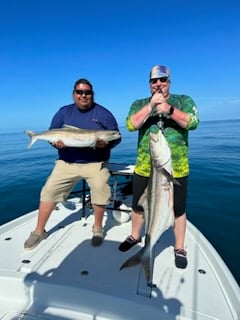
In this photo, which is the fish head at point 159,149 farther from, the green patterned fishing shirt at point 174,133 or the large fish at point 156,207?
the green patterned fishing shirt at point 174,133

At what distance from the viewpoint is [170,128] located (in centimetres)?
317

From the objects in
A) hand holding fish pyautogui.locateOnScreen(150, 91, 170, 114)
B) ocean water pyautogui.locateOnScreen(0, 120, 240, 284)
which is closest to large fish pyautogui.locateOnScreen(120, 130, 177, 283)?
hand holding fish pyautogui.locateOnScreen(150, 91, 170, 114)

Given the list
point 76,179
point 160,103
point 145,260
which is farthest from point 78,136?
point 145,260

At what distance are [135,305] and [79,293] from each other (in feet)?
1.83

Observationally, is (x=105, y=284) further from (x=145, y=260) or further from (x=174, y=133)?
(x=174, y=133)

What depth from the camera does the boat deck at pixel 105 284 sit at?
254 centimetres

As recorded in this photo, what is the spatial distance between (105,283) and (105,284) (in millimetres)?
23

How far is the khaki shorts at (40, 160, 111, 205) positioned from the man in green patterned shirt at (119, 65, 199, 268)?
0.62 metres

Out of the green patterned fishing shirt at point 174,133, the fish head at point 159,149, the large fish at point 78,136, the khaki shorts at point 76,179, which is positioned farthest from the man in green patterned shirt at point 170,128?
the large fish at point 78,136

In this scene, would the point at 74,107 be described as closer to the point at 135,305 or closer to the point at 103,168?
the point at 103,168

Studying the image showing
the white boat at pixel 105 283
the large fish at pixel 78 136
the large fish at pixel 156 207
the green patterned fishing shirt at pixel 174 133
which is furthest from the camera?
the large fish at pixel 78 136

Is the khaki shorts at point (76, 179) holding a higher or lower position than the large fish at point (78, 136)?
lower

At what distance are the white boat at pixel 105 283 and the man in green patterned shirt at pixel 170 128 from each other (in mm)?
388

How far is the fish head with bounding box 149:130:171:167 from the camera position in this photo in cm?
255
